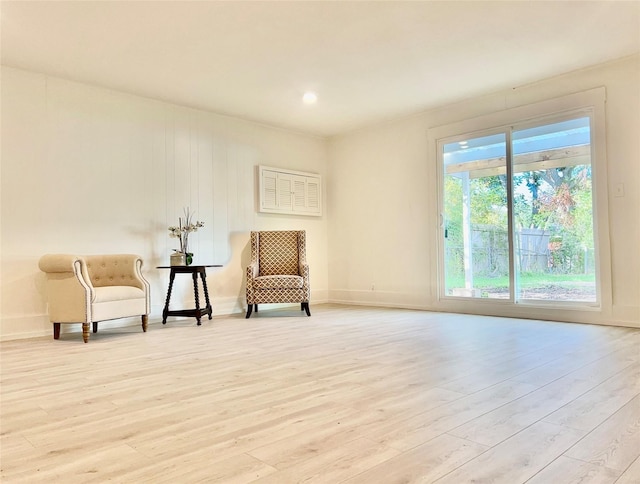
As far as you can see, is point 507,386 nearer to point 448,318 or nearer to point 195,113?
point 448,318

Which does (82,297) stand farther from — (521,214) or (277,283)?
(521,214)

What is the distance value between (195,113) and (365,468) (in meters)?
4.93

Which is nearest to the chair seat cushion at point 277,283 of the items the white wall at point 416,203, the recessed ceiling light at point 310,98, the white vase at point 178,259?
the white vase at point 178,259

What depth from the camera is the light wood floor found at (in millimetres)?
1370

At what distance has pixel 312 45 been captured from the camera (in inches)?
150

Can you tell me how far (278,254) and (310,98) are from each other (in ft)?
6.22

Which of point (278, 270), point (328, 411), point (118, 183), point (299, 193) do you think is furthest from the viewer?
point (299, 193)

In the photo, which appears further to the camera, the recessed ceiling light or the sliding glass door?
the recessed ceiling light

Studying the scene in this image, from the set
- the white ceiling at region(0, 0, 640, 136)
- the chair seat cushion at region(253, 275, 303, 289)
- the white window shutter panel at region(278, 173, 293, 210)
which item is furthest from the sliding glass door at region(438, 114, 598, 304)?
the white window shutter panel at region(278, 173, 293, 210)

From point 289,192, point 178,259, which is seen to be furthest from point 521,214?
point 178,259

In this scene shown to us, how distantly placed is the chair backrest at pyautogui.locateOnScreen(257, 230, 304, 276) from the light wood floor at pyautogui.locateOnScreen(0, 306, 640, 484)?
6.93 feet

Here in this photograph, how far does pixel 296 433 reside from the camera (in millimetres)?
1654

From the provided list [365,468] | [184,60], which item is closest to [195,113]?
[184,60]

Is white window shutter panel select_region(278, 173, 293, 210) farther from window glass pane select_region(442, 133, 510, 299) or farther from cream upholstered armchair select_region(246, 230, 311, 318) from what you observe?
window glass pane select_region(442, 133, 510, 299)
